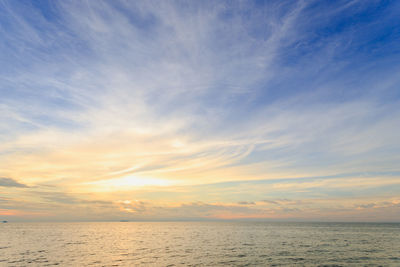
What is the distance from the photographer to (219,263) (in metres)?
51.9

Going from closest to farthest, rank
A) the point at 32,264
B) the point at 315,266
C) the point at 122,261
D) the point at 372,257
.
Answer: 1. the point at 315,266
2. the point at 32,264
3. the point at 122,261
4. the point at 372,257

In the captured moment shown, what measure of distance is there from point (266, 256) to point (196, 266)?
791 inches

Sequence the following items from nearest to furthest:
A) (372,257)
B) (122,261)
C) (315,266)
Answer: (315,266) < (122,261) < (372,257)

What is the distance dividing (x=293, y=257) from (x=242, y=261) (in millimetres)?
13246

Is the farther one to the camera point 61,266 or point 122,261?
point 122,261

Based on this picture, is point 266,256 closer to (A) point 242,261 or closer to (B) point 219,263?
(A) point 242,261

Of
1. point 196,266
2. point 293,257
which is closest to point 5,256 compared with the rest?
point 196,266

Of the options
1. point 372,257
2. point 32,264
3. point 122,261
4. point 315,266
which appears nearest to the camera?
point 315,266

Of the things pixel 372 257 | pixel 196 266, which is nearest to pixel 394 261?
pixel 372 257

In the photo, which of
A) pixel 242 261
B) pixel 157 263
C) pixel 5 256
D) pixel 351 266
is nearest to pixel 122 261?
pixel 157 263

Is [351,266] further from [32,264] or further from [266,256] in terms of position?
[32,264]

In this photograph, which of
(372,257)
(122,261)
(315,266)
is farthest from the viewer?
(372,257)

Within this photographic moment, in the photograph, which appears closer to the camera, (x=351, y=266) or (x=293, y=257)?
Result: (x=351, y=266)

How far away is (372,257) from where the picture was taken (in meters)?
59.1
